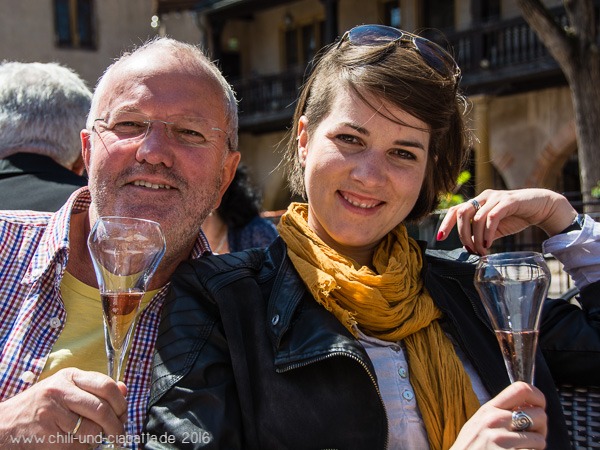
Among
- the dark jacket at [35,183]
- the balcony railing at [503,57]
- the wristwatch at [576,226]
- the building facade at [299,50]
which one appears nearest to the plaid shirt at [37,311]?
the dark jacket at [35,183]

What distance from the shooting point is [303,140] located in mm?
2604

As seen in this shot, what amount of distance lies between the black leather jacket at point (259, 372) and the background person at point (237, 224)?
10.3 feet

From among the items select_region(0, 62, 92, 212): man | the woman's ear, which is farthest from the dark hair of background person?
the woman's ear

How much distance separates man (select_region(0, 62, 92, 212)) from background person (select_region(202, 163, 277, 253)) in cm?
174

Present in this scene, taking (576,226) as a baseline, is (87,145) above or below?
above

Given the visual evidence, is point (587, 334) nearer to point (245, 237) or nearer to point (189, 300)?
point (189, 300)

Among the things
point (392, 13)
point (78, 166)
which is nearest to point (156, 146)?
point (78, 166)

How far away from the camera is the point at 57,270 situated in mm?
2438

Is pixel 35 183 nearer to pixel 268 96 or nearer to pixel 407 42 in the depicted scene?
pixel 407 42

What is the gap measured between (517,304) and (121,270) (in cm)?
85

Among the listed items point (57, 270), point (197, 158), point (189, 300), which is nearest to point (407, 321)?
point (189, 300)

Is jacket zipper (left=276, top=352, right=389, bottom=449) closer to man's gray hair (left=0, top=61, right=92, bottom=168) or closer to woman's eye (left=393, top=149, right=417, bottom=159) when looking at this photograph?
woman's eye (left=393, top=149, right=417, bottom=159)

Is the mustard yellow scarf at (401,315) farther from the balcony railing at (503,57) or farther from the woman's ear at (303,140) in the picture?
the balcony railing at (503,57)

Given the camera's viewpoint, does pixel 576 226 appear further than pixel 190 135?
Yes
